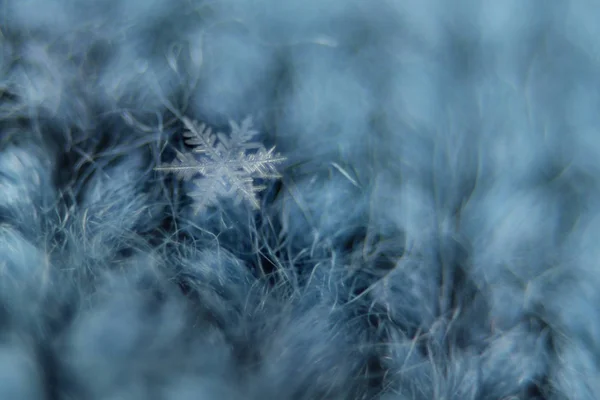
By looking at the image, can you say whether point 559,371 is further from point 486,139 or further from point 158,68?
point 158,68

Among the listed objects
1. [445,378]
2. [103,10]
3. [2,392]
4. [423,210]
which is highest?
[103,10]

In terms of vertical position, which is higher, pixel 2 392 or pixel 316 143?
pixel 316 143

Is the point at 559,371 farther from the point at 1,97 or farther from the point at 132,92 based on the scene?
the point at 1,97

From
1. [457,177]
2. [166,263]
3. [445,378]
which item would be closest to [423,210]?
[457,177]
